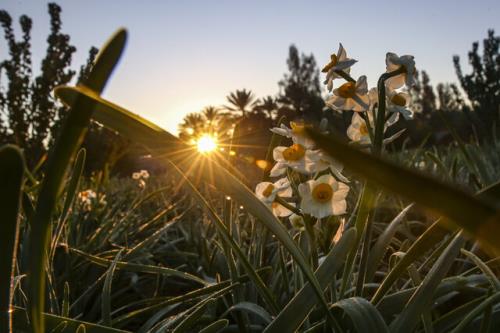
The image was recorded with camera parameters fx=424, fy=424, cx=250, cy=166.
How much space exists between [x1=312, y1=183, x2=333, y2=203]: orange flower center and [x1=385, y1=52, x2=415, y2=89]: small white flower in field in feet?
0.64

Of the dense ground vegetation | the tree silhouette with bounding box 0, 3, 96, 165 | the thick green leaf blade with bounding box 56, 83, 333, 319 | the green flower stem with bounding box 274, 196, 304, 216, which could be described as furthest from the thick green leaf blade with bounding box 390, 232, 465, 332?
the tree silhouette with bounding box 0, 3, 96, 165

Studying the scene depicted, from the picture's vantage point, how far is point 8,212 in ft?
0.97

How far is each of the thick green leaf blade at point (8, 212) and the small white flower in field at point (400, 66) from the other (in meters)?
0.54

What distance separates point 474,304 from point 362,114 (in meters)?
0.36

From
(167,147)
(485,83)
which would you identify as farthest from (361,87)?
(485,83)

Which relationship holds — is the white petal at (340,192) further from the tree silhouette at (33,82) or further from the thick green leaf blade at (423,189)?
the tree silhouette at (33,82)

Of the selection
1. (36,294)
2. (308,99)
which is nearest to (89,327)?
(36,294)

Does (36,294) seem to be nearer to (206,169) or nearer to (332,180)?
(206,169)

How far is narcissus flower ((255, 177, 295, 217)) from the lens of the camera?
64 centimetres

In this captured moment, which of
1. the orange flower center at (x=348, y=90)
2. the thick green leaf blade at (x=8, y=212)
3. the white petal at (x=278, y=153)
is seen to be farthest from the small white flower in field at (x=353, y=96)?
the thick green leaf blade at (x=8, y=212)

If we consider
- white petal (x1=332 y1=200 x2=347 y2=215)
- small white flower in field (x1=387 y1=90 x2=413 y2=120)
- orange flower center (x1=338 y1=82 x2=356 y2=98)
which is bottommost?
white petal (x1=332 y1=200 x2=347 y2=215)

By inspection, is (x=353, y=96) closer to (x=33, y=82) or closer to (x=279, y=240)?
(x=279, y=240)

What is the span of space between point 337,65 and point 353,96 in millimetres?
53

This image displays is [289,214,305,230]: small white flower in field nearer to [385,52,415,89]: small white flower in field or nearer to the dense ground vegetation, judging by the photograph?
the dense ground vegetation
